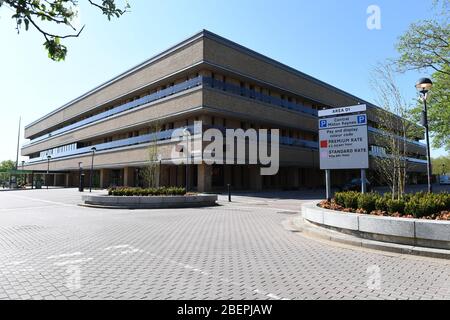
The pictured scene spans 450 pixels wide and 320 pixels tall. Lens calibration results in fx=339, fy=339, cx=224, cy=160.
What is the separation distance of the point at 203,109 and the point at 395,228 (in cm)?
2619

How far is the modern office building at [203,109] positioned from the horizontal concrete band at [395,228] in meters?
19.8

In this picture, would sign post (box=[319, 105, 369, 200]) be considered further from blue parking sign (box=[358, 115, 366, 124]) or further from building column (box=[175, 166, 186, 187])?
building column (box=[175, 166, 186, 187])

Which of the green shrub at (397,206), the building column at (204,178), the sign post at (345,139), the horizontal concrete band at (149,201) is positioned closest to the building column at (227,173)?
the building column at (204,178)

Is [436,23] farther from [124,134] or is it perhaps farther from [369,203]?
[124,134]

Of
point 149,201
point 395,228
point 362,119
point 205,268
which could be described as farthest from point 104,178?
point 395,228

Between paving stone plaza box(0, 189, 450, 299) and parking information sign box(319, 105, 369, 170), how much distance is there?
11.2 ft

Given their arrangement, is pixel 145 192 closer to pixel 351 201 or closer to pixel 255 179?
pixel 351 201

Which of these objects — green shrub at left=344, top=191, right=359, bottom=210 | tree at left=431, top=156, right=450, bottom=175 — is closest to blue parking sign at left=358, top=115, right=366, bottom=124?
green shrub at left=344, top=191, right=359, bottom=210

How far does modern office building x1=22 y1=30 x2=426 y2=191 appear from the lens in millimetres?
34031
